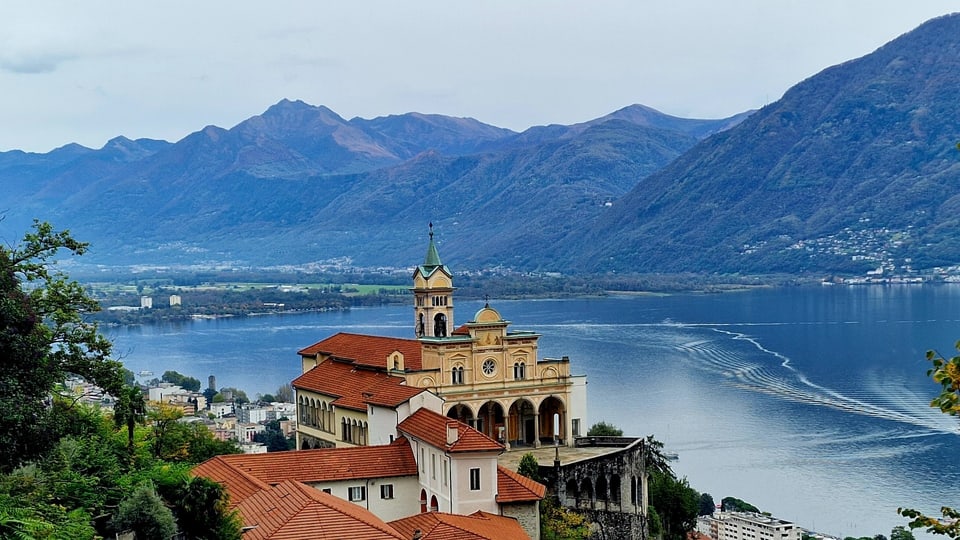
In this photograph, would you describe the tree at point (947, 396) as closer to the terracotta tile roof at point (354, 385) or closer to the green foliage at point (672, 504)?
the terracotta tile roof at point (354, 385)

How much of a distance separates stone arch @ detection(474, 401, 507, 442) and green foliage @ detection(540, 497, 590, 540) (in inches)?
209

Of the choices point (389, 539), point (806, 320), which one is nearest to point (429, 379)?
point (389, 539)

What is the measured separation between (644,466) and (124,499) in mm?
17477

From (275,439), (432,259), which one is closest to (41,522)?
(432,259)

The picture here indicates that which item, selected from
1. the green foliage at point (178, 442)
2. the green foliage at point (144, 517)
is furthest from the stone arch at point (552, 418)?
the green foliage at point (144, 517)

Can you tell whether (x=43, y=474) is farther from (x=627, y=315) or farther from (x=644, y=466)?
(x=627, y=315)

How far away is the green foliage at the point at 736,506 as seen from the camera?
169ft

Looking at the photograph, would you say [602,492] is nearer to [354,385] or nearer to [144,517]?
[354,385]

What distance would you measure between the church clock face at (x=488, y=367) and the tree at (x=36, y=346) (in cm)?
1509

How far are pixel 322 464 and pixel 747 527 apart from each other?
27128 millimetres

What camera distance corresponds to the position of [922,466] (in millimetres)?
→ 57406

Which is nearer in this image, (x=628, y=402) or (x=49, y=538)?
(x=49, y=538)

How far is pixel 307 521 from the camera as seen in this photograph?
17.8 m

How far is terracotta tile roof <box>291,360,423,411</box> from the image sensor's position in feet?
100
